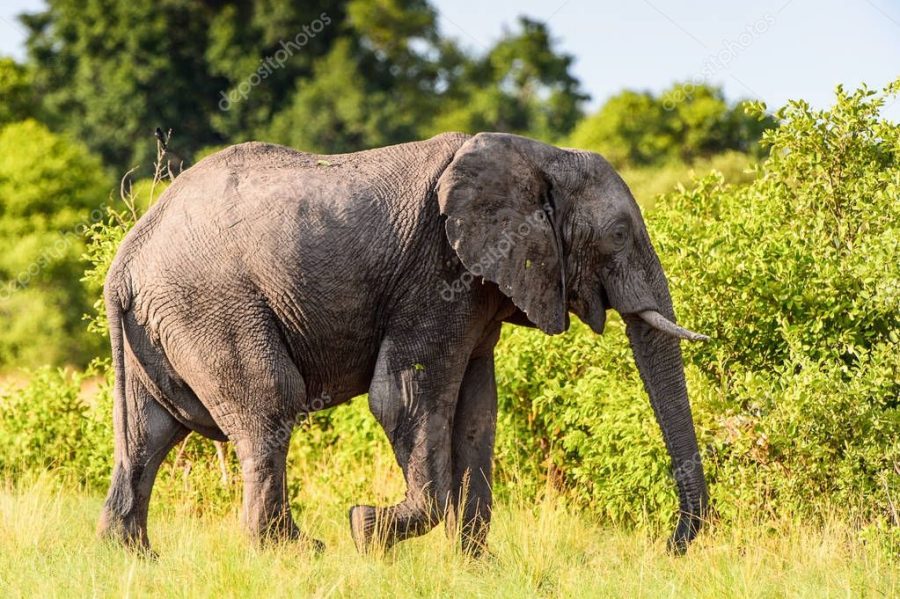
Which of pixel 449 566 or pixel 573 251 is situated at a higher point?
pixel 573 251

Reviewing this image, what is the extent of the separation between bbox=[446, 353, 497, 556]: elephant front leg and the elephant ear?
680 millimetres

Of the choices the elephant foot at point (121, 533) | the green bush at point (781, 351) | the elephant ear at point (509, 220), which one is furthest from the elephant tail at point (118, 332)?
the green bush at point (781, 351)

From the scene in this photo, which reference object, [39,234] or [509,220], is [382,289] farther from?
[39,234]

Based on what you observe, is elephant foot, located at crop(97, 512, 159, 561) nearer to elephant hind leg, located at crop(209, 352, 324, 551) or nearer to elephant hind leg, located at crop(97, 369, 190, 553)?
elephant hind leg, located at crop(97, 369, 190, 553)

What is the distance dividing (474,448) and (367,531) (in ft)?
2.74

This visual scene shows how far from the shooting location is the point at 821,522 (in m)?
7.76

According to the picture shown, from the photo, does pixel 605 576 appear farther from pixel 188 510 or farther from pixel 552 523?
pixel 188 510

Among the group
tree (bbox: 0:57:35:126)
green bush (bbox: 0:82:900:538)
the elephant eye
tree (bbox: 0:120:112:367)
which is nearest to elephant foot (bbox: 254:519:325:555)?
the elephant eye

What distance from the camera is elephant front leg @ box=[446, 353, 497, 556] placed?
7.05 meters

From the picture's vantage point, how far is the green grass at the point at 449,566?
5.99 m

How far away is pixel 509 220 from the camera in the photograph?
6586 millimetres

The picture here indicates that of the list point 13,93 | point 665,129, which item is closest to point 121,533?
point 13,93

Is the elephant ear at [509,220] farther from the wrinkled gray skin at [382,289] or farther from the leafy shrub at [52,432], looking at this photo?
the leafy shrub at [52,432]

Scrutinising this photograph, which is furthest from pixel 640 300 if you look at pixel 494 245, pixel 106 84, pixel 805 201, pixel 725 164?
pixel 106 84
